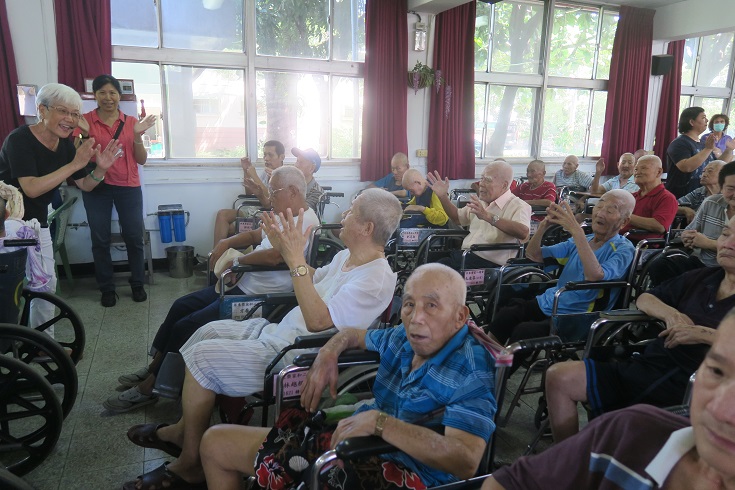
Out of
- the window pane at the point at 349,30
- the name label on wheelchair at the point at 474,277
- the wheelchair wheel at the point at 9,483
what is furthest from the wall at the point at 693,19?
the wheelchair wheel at the point at 9,483

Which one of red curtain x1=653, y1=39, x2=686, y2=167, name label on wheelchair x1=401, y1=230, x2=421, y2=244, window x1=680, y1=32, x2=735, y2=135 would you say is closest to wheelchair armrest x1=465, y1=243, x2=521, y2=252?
name label on wheelchair x1=401, y1=230, x2=421, y2=244

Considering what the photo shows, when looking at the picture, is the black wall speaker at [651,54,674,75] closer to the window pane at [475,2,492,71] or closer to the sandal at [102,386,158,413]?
the window pane at [475,2,492,71]

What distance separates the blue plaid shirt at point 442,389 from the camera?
114cm

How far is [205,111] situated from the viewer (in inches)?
194

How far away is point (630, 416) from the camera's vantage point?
83 centimetres

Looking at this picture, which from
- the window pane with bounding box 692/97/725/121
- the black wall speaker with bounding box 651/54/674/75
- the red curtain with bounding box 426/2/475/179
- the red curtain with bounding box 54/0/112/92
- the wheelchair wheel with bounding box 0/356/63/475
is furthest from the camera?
the window pane with bounding box 692/97/725/121

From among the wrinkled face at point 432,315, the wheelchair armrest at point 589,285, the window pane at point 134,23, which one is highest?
the window pane at point 134,23

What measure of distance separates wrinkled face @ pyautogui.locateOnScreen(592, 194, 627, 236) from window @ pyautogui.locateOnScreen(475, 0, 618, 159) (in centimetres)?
415

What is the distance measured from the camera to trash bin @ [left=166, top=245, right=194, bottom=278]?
4.47m

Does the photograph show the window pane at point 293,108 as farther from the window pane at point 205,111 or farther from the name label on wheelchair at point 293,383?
the name label on wheelchair at point 293,383

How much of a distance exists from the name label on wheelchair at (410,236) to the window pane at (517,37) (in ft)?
11.8

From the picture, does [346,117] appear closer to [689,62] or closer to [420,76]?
[420,76]

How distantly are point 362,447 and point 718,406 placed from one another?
67cm

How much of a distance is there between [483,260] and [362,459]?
6.68 feet
